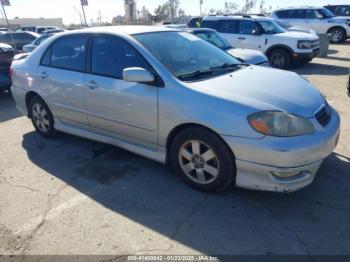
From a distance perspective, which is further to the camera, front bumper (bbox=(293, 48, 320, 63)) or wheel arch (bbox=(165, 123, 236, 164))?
front bumper (bbox=(293, 48, 320, 63))

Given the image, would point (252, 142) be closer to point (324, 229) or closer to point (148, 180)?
point (324, 229)

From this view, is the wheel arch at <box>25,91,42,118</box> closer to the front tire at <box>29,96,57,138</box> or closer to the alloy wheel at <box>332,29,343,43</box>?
the front tire at <box>29,96,57,138</box>

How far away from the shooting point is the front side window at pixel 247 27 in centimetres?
1132

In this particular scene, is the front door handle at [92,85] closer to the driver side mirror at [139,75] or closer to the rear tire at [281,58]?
the driver side mirror at [139,75]

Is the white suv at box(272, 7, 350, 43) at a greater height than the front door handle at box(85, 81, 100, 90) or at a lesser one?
greater

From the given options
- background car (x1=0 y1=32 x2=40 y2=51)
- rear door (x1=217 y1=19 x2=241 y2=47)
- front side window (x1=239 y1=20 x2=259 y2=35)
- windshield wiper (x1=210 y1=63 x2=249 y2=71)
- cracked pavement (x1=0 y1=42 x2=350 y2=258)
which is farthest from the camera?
background car (x1=0 y1=32 x2=40 y2=51)

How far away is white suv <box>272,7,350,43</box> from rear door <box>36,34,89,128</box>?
1531cm

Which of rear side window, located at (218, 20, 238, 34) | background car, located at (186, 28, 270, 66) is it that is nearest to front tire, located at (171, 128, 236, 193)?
background car, located at (186, 28, 270, 66)

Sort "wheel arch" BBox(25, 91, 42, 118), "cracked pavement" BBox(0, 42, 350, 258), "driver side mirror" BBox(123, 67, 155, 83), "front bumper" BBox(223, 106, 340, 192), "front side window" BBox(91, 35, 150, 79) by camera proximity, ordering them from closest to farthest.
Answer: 1. "cracked pavement" BBox(0, 42, 350, 258)
2. "front bumper" BBox(223, 106, 340, 192)
3. "driver side mirror" BBox(123, 67, 155, 83)
4. "front side window" BBox(91, 35, 150, 79)
5. "wheel arch" BBox(25, 91, 42, 118)

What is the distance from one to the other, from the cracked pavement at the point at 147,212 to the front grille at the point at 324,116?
738 millimetres

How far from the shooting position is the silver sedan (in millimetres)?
2971

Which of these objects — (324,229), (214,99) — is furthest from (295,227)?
(214,99)

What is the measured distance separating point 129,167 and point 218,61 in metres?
1.74

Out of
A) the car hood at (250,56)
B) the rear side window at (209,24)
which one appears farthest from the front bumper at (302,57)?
the car hood at (250,56)
